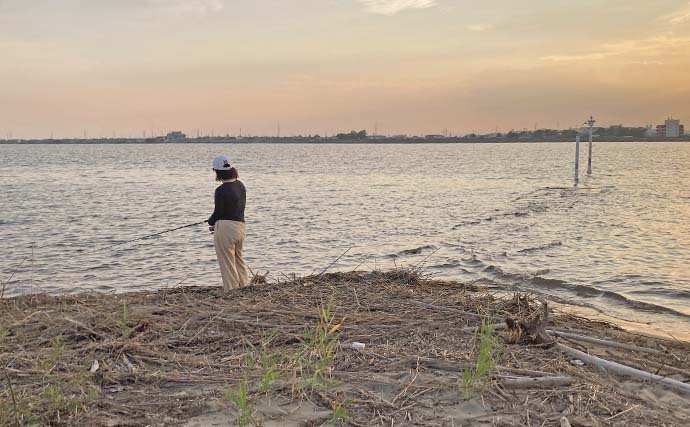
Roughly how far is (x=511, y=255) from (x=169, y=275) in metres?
8.46

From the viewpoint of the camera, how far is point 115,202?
30.4 meters

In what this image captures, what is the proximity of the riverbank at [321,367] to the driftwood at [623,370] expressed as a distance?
0.03 metres

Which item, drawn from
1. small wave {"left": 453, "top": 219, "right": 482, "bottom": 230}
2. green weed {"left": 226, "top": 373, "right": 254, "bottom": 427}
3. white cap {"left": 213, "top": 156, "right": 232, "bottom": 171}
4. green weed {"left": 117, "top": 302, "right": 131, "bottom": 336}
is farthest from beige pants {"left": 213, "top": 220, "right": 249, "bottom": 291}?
small wave {"left": 453, "top": 219, "right": 482, "bottom": 230}

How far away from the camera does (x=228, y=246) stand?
873 cm

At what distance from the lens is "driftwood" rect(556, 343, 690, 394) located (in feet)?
16.0

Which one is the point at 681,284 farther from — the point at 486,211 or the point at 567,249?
the point at 486,211

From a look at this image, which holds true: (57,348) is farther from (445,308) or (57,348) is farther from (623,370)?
(623,370)

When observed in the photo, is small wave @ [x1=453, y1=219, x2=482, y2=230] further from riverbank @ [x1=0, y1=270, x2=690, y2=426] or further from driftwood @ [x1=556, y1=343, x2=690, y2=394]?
driftwood @ [x1=556, y1=343, x2=690, y2=394]

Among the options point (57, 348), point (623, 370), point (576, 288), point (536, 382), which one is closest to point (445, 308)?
point (623, 370)

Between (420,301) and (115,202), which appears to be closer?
(420,301)

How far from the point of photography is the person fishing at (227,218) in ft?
28.2

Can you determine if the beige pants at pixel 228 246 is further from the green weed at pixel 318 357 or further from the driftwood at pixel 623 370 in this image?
the driftwood at pixel 623 370

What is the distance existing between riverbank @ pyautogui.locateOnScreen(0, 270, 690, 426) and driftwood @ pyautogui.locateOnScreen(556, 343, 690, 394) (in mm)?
29

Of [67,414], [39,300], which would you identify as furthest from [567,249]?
[67,414]
